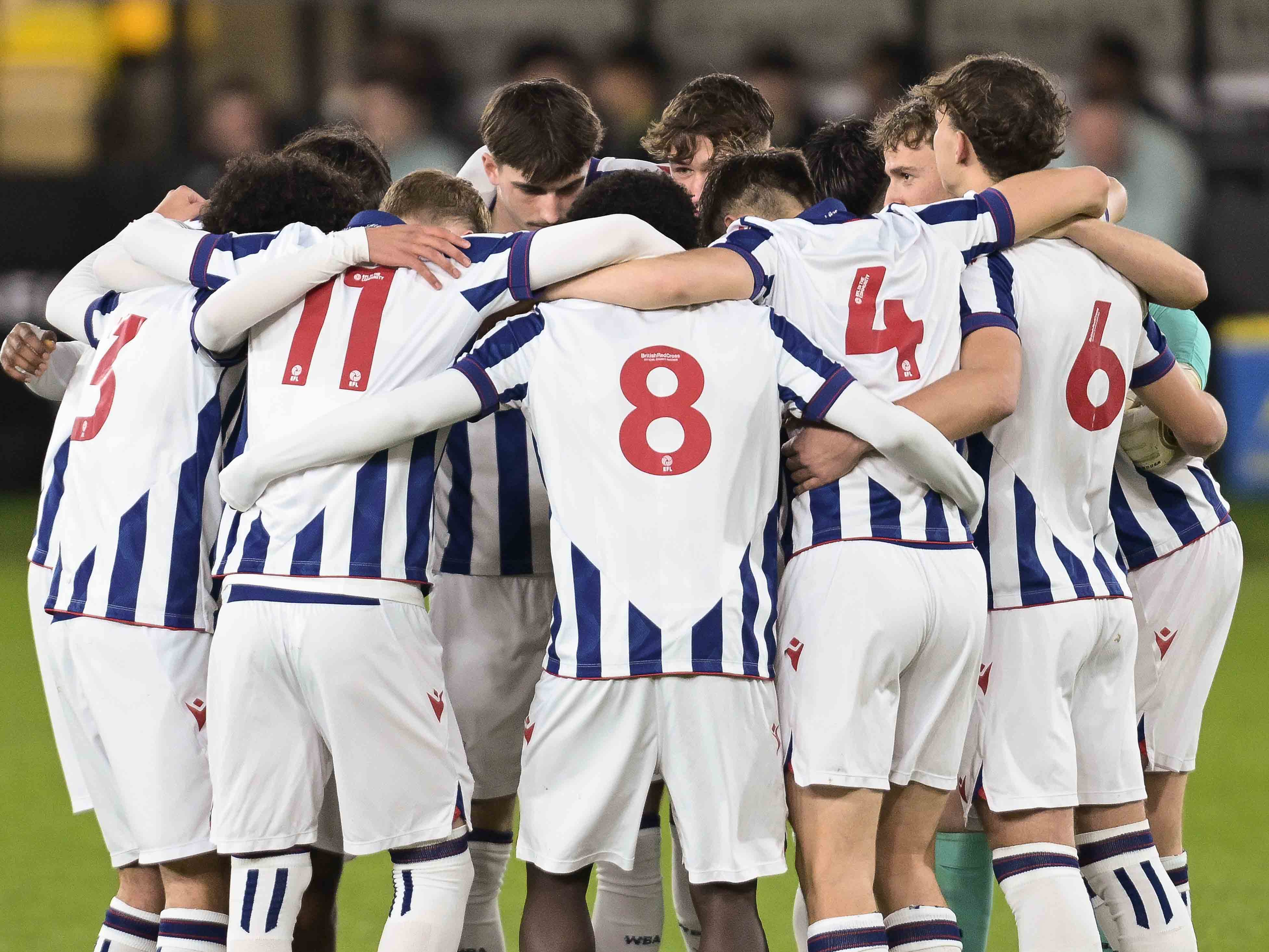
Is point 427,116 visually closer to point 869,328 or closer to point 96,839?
point 96,839

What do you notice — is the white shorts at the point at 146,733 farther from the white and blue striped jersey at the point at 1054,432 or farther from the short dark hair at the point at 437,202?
the white and blue striped jersey at the point at 1054,432

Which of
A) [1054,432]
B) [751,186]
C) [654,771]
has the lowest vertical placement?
[654,771]

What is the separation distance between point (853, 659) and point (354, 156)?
1754mm

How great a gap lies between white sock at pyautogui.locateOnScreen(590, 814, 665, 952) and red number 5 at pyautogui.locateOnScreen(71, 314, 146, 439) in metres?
1.49

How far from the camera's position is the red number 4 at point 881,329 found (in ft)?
10.7

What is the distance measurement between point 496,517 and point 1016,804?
128cm

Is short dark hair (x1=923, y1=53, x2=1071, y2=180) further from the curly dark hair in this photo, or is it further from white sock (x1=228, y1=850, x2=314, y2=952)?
white sock (x1=228, y1=850, x2=314, y2=952)

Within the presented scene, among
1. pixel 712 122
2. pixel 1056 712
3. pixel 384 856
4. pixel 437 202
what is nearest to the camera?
pixel 1056 712

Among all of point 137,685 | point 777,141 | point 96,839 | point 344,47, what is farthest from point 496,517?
point 344,47

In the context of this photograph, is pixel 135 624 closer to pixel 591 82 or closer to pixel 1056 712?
pixel 1056 712

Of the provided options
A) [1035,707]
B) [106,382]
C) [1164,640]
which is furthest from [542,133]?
[1164,640]

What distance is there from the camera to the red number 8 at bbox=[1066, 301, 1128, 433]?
340 cm

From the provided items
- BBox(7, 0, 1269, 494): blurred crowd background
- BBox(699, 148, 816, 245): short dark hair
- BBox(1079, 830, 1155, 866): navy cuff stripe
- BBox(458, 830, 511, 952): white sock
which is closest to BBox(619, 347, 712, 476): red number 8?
BBox(699, 148, 816, 245): short dark hair

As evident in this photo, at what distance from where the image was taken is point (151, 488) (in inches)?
135
